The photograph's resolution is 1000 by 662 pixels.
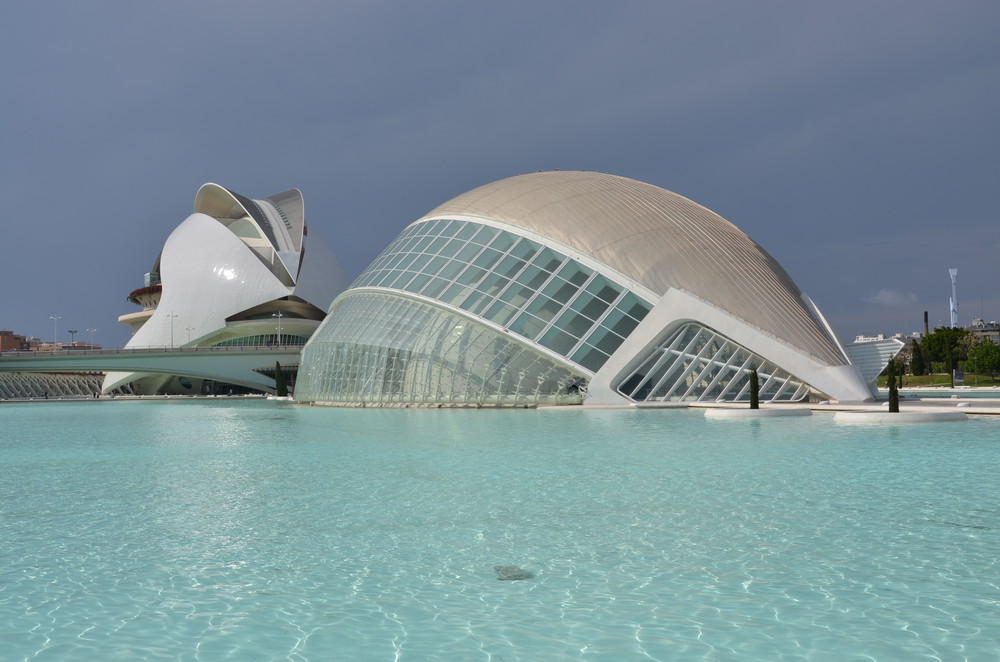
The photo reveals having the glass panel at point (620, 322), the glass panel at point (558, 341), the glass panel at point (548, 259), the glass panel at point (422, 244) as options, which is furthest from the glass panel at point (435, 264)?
the glass panel at point (620, 322)

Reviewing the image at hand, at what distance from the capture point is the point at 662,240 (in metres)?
30.6

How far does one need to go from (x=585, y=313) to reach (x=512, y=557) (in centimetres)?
2190

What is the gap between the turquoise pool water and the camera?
5.40 m

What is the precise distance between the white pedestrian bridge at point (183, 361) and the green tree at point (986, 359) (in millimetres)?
63363

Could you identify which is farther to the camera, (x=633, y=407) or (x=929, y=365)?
(x=929, y=365)

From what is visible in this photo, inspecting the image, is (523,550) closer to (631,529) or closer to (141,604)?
(631,529)

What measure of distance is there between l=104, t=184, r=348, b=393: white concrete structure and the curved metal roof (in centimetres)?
4210

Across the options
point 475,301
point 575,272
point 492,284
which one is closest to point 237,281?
point 475,301

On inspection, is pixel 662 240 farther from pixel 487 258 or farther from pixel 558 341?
pixel 487 258

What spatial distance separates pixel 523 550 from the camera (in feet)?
25.0

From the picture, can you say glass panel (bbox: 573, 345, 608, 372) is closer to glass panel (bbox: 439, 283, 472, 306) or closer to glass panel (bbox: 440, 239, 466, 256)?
glass panel (bbox: 439, 283, 472, 306)

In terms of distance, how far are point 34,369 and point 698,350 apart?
6387 cm

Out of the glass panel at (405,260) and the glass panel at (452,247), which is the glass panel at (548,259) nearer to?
the glass panel at (452,247)

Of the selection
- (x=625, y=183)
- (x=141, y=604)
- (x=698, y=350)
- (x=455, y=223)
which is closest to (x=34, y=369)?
(x=455, y=223)
